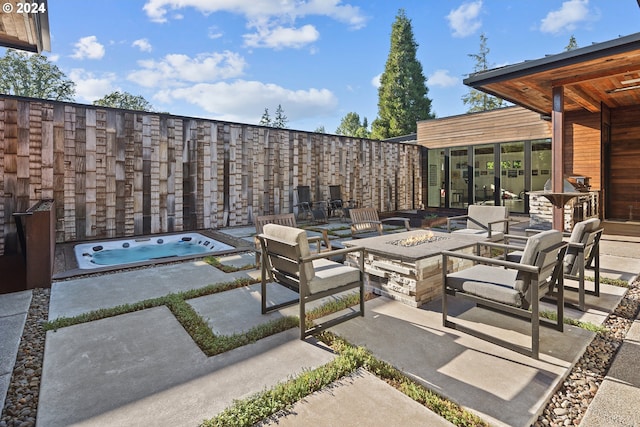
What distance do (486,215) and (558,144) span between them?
5.82 feet

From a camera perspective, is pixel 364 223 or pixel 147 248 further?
pixel 147 248

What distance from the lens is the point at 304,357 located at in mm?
2293

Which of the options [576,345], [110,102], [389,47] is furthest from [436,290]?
[110,102]

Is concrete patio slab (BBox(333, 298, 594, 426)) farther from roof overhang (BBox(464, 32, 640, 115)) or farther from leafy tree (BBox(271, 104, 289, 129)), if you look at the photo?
leafy tree (BBox(271, 104, 289, 129))

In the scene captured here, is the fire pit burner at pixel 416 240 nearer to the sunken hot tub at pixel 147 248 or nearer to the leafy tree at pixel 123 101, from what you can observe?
the sunken hot tub at pixel 147 248

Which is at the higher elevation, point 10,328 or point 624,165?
point 624,165

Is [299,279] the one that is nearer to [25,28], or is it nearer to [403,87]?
[25,28]

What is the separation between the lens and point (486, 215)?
5629 millimetres

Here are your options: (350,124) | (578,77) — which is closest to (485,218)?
(578,77)

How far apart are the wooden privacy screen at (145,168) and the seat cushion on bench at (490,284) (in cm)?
687

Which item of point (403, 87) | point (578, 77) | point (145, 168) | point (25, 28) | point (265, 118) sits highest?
point (265, 118)

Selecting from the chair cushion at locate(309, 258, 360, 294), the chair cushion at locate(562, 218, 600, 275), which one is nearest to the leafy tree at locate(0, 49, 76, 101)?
the chair cushion at locate(309, 258, 360, 294)

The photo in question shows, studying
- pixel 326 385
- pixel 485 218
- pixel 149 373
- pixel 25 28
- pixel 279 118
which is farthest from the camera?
pixel 279 118

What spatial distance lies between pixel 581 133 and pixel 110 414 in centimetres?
1076
